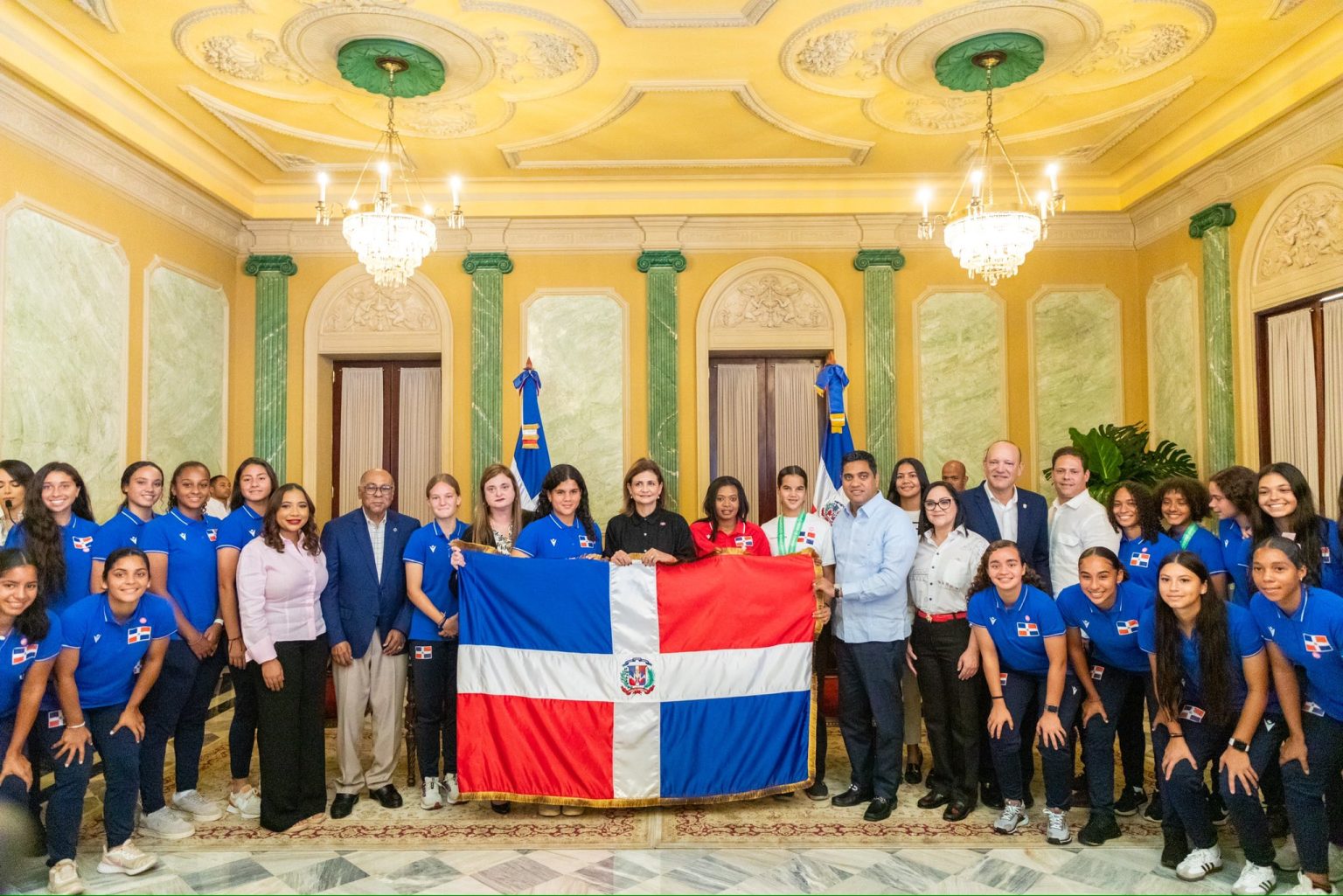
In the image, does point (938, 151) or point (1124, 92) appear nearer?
point (1124, 92)

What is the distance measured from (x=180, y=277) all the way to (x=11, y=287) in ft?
5.79

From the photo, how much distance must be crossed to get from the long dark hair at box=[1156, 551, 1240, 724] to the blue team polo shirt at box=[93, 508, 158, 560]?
408 centimetres

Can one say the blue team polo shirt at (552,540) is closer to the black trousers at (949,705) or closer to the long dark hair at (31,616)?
the black trousers at (949,705)

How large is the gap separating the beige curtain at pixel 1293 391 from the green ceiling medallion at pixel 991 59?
2392 millimetres

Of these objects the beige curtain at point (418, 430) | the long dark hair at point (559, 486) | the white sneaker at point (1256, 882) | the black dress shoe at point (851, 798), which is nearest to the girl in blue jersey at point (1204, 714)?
the white sneaker at point (1256, 882)

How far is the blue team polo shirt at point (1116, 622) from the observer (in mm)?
3492

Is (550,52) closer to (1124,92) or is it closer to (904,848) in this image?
(1124,92)

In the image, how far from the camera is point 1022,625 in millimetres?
3662

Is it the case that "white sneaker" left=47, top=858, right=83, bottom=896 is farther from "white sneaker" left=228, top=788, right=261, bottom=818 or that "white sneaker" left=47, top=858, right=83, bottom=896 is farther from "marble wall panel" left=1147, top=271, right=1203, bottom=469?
"marble wall panel" left=1147, top=271, right=1203, bottom=469

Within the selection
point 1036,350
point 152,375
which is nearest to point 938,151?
point 1036,350

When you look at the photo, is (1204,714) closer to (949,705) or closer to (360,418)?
(949,705)

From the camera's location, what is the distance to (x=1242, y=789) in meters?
3.11

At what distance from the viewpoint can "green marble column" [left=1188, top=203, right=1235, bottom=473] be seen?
6203mm

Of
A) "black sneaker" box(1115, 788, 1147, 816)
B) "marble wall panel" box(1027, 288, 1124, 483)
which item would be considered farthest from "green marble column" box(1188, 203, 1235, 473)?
"black sneaker" box(1115, 788, 1147, 816)
